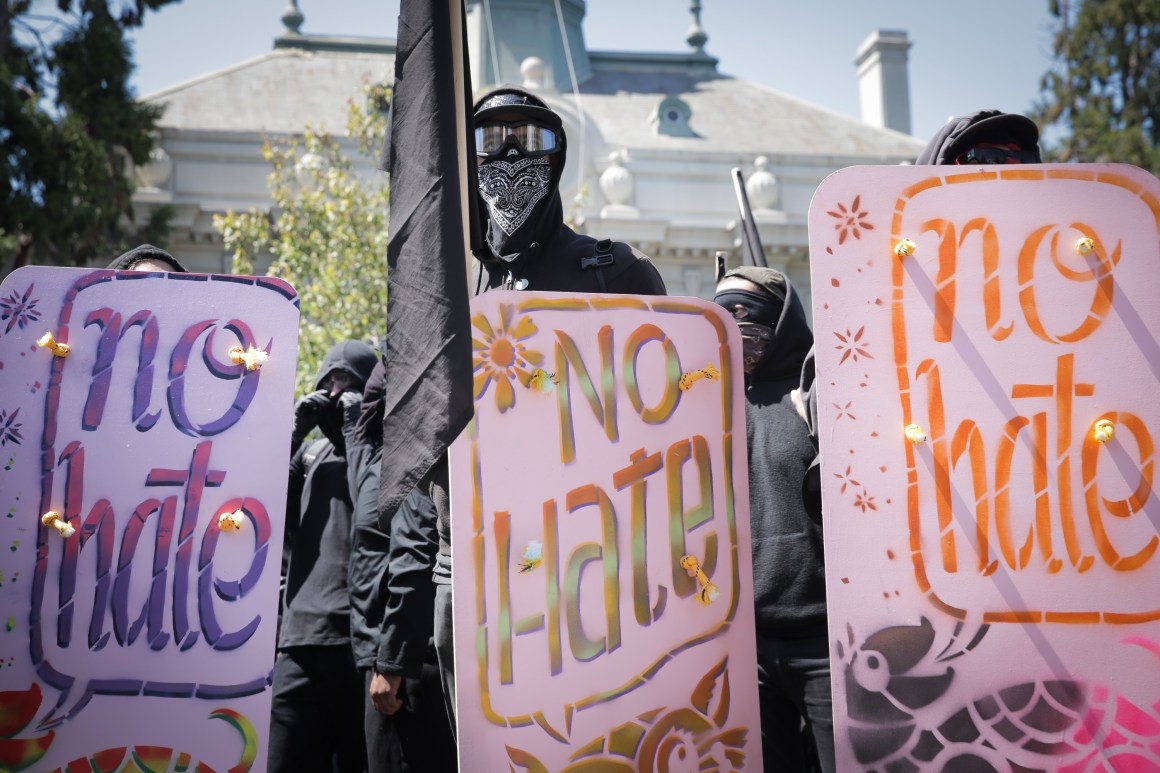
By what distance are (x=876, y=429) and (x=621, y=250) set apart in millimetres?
897

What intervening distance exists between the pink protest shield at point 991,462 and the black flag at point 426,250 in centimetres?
76

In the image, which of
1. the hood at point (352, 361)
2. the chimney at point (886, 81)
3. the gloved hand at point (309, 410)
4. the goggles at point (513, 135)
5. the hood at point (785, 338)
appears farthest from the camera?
the chimney at point (886, 81)

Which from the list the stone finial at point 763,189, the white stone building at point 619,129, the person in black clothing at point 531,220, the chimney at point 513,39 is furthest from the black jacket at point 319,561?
the chimney at point 513,39

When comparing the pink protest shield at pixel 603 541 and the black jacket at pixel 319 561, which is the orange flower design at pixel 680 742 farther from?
the black jacket at pixel 319 561

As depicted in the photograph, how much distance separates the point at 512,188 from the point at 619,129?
17.9 meters

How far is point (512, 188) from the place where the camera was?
3.05m

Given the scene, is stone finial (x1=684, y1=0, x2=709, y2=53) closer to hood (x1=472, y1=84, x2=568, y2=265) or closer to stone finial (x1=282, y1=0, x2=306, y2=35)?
stone finial (x1=282, y1=0, x2=306, y2=35)

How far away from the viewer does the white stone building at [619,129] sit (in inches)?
659

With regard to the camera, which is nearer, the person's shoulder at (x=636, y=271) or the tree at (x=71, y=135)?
the person's shoulder at (x=636, y=271)

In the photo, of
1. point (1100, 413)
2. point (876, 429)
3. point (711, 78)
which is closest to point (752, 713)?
point (876, 429)

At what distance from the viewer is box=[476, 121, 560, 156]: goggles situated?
309 centimetres

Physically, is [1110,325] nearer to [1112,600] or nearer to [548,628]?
[1112,600]

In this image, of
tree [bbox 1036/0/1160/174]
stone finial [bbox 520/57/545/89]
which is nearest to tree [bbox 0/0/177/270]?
stone finial [bbox 520/57/545/89]

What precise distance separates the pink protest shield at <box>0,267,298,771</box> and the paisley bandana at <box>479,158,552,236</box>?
0.65 m
